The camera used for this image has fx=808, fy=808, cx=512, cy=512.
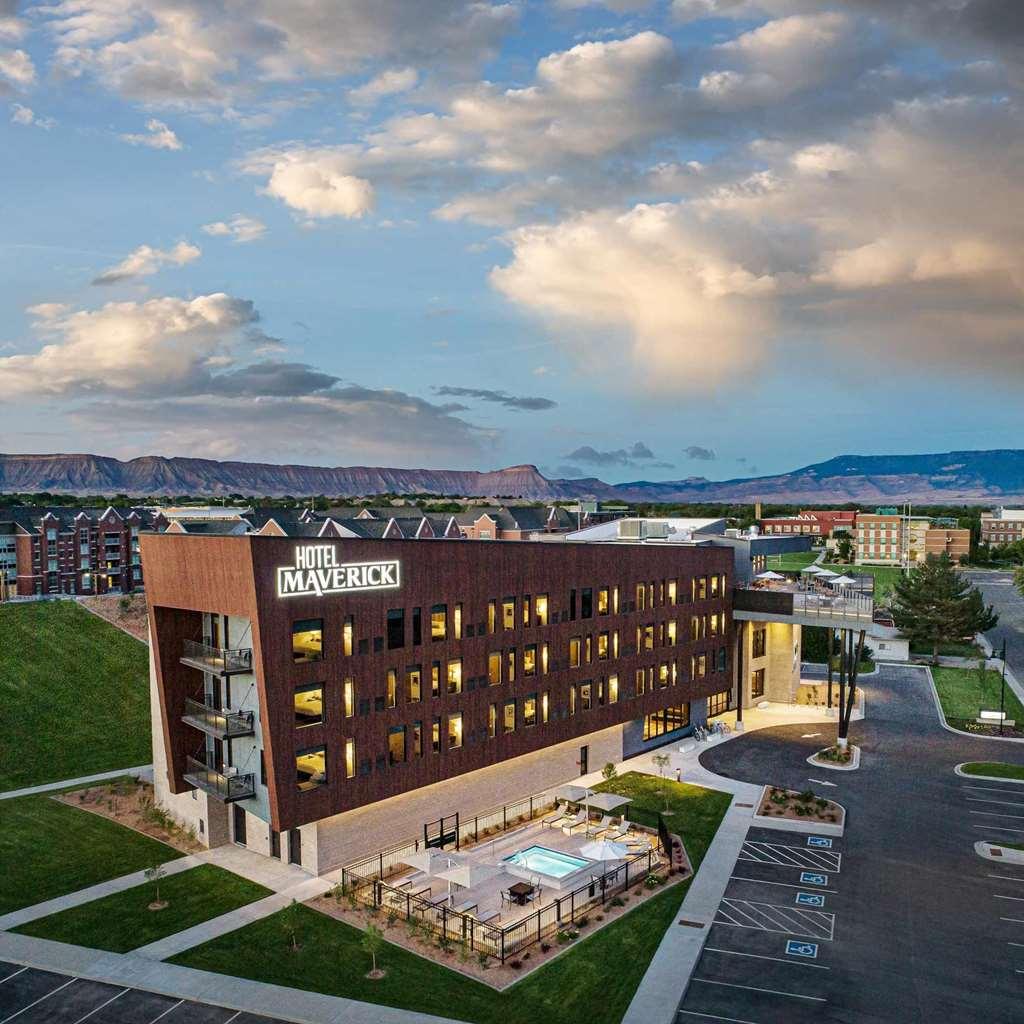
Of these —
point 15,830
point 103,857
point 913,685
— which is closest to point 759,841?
point 103,857

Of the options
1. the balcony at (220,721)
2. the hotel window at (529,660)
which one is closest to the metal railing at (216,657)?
the balcony at (220,721)

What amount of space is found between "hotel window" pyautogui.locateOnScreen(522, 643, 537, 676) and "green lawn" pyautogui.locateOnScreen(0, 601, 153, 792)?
2841 cm

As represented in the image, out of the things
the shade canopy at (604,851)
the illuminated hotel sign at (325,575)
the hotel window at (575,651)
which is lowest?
the shade canopy at (604,851)

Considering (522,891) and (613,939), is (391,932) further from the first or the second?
(613,939)

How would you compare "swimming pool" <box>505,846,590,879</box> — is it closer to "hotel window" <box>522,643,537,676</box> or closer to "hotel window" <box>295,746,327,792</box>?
"hotel window" <box>295,746,327,792</box>

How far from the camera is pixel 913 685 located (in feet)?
240

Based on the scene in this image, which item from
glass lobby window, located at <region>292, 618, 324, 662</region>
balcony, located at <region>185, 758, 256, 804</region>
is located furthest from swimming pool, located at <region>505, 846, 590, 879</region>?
glass lobby window, located at <region>292, 618, 324, 662</region>

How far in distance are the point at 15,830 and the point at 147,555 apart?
1600 cm

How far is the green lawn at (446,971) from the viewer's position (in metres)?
25.7

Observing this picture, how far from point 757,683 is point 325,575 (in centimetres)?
4459

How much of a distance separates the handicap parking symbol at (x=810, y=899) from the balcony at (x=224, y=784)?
23379 mm

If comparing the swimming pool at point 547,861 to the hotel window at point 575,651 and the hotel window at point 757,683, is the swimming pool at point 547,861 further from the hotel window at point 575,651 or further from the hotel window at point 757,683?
the hotel window at point 757,683

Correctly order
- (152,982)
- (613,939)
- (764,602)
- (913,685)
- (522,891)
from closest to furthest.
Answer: (152,982) → (613,939) → (522,891) → (764,602) → (913,685)

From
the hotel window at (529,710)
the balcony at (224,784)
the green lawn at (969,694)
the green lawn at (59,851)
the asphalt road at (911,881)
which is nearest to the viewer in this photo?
the asphalt road at (911,881)
